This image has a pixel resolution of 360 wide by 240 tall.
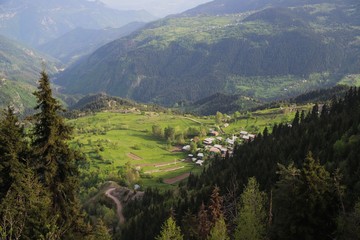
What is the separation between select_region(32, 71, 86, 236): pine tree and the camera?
47.2 m

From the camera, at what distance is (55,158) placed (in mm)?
48906

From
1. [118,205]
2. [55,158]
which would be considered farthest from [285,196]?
[118,205]

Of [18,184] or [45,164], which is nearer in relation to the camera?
[18,184]

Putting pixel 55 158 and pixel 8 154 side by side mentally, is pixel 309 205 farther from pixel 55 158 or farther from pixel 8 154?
pixel 8 154

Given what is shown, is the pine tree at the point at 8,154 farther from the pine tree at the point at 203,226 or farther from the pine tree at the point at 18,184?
the pine tree at the point at 203,226

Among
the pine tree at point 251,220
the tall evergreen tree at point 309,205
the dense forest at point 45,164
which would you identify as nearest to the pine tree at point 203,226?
the pine tree at point 251,220

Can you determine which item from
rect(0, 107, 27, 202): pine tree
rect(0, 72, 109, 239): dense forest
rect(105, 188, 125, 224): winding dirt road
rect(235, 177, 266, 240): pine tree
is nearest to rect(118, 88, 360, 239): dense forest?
rect(235, 177, 266, 240): pine tree

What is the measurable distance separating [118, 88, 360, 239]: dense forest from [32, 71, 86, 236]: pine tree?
18.5 metres

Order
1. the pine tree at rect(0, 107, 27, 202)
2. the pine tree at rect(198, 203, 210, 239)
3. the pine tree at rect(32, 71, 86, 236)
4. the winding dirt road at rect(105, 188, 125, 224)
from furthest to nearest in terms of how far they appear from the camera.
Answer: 1. the winding dirt road at rect(105, 188, 125, 224)
2. the pine tree at rect(198, 203, 210, 239)
3. the pine tree at rect(32, 71, 86, 236)
4. the pine tree at rect(0, 107, 27, 202)

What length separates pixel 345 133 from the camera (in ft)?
349

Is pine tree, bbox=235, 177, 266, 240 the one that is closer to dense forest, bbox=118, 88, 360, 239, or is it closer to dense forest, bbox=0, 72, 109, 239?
dense forest, bbox=118, 88, 360, 239

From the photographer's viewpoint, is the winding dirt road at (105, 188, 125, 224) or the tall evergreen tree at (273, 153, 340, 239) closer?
the tall evergreen tree at (273, 153, 340, 239)

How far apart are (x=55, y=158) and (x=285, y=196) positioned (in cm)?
3093

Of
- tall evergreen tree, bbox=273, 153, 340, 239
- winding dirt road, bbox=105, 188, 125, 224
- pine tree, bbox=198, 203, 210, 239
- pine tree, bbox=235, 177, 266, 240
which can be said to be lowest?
winding dirt road, bbox=105, 188, 125, 224
